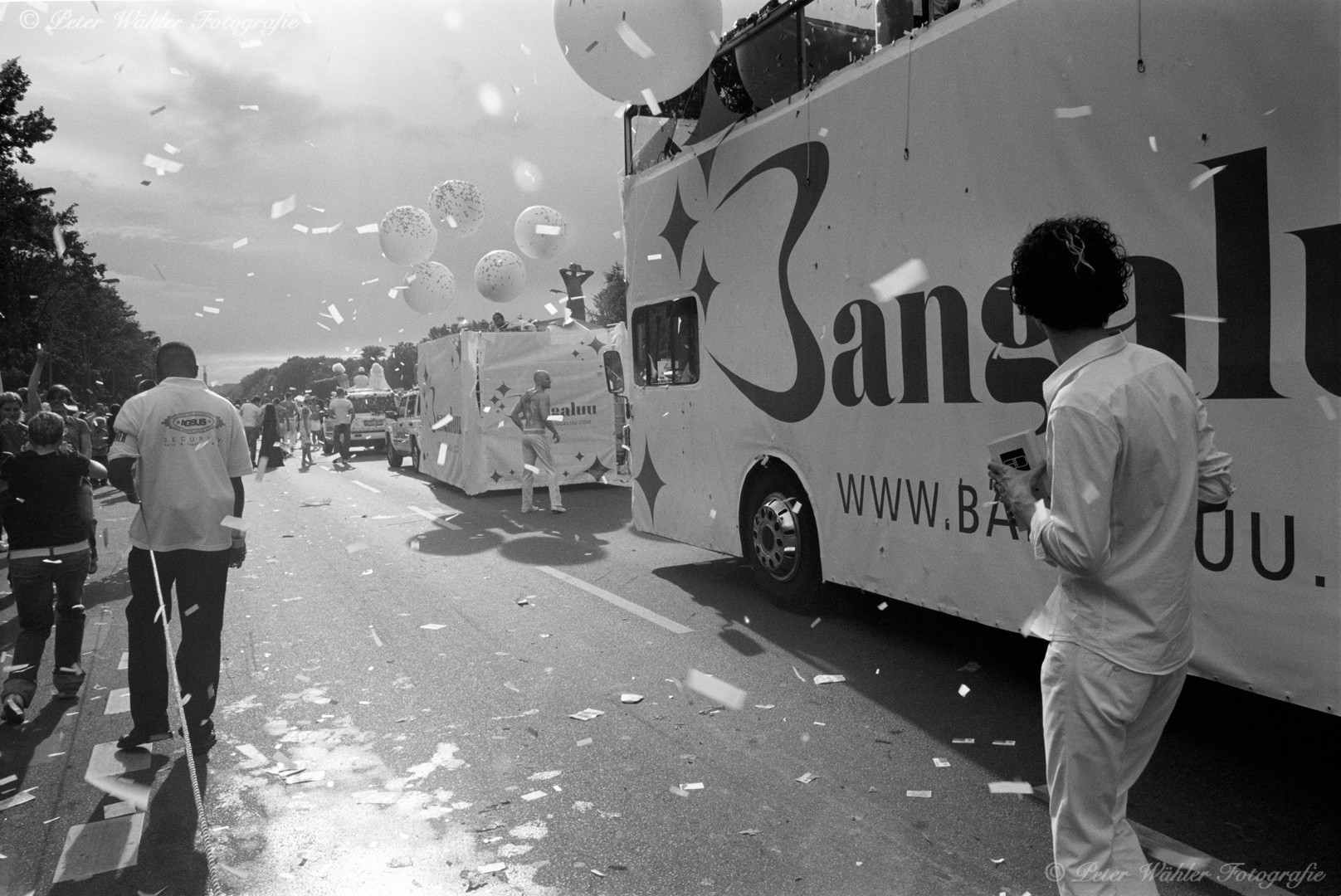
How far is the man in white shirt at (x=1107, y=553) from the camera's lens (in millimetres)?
1926

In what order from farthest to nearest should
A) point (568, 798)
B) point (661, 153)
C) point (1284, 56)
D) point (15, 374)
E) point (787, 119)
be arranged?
point (15, 374), point (661, 153), point (787, 119), point (568, 798), point (1284, 56)

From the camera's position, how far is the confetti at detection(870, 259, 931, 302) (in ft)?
16.2

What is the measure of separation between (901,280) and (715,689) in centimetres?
249

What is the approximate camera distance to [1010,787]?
3.66m

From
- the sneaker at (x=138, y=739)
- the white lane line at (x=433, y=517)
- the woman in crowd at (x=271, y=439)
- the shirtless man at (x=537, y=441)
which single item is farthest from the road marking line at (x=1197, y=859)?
the woman in crowd at (x=271, y=439)

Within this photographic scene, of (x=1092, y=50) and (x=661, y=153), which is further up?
(x=661, y=153)

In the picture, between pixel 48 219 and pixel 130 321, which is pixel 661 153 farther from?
pixel 130 321

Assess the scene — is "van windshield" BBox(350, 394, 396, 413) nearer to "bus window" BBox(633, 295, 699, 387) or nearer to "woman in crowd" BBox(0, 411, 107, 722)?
"bus window" BBox(633, 295, 699, 387)

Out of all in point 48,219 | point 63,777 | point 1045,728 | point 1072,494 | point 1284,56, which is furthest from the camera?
point 48,219

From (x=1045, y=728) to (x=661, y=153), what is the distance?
6518 mm

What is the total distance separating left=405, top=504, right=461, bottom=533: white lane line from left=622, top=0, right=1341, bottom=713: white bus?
4.38 meters

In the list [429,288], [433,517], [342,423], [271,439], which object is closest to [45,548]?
[433,517]

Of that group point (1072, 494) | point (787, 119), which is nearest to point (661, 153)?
point (787, 119)

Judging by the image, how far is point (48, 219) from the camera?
25.5 metres
